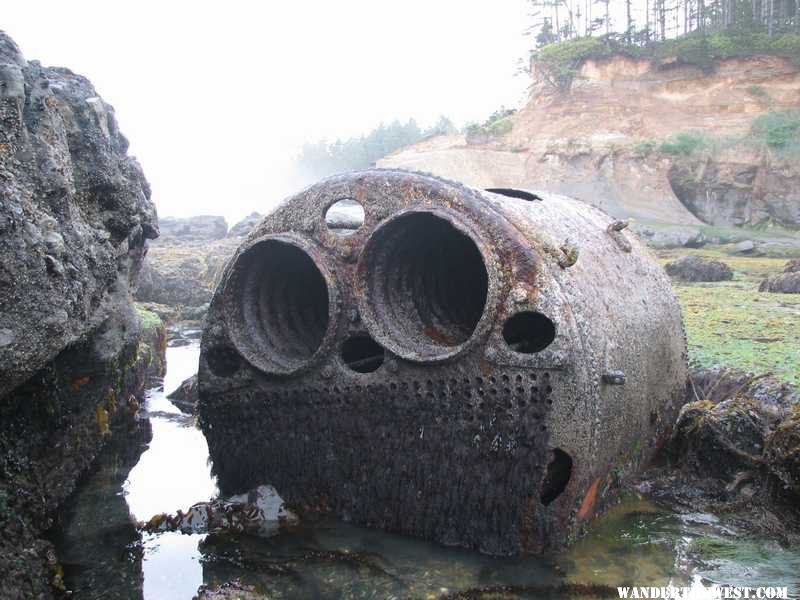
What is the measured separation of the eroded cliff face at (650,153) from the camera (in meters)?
25.1

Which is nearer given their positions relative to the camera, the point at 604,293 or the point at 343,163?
the point at 604,293

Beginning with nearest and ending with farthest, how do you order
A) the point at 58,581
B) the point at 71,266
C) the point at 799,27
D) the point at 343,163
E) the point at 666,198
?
the point at 71,266 → the point at 58,581 → the point at 666,198 → the point at 799,27 → the point at 343,163

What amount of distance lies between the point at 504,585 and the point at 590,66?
29.1 meters

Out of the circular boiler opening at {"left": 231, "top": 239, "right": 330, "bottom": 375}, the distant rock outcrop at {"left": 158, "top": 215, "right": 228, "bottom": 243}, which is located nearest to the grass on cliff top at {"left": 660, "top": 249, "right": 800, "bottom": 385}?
the circular boiler opening at {"left": 231, "top": 239, "right": 330, "bottom": 375}

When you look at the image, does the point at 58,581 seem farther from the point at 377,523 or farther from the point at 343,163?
the point at 343,163

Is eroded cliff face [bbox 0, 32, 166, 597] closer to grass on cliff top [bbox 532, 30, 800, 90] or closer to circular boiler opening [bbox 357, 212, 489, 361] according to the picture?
circular boiler opening [bbox 357, 212, 489, 361]

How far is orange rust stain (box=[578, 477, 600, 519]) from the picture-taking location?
3.64 metres

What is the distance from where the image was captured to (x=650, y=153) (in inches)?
1039

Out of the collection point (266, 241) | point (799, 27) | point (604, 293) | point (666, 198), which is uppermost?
point (799, 27)

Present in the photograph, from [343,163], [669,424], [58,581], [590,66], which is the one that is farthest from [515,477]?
[343,163]

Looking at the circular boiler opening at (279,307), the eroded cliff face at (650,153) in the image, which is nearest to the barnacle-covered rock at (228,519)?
the circular boiler opening at (279,307)

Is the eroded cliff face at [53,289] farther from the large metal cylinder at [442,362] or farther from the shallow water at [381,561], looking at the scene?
the large metal cylinder at [442,362]

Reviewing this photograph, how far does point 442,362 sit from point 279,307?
54.8 inches

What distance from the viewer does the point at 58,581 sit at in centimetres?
330
